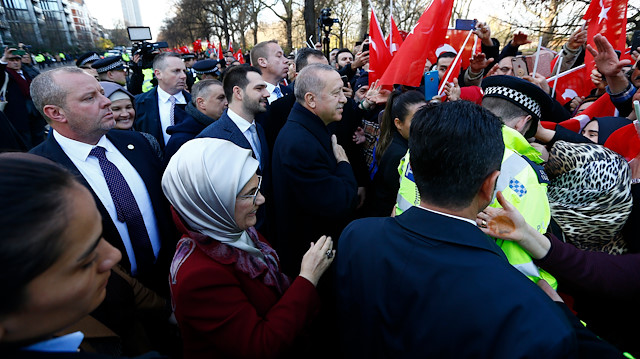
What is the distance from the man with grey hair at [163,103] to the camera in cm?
421

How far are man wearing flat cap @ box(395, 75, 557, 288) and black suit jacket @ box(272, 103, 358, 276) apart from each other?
1.70 ft

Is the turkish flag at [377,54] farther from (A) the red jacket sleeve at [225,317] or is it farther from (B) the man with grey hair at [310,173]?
(A) the red jacket sleeve at [225,317]

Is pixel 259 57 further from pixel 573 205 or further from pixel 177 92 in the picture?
pixel 573 205

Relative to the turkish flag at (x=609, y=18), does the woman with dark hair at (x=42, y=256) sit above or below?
below

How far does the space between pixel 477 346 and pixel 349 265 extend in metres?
0.51

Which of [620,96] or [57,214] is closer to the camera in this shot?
[57,214]

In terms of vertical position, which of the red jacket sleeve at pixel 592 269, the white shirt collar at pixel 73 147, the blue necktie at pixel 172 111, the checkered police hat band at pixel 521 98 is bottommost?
the red jacket sleeve at pixel 592 269

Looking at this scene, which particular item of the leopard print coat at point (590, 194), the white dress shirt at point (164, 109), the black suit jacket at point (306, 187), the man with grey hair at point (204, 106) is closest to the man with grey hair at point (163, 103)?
the white dress shirt at point (164, 109)

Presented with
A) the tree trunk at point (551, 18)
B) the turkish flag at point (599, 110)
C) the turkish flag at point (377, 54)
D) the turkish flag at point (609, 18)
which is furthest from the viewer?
the tree trunk at point (551, 18)

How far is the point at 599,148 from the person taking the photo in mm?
1613

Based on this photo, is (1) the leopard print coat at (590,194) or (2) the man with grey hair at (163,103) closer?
(1) the leopard print coat at (590,194)

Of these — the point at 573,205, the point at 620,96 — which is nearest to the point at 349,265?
the point at 573,205

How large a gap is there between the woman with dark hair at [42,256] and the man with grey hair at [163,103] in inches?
147

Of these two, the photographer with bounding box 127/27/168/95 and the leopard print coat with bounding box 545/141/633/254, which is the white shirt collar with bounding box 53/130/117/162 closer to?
the leopard print coat with bounding box 545/141/633/254
